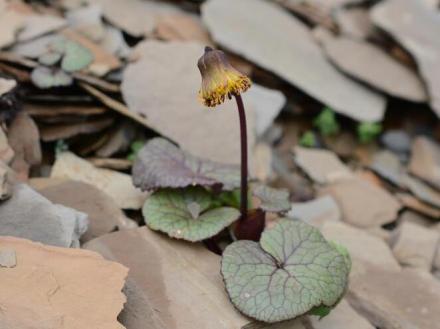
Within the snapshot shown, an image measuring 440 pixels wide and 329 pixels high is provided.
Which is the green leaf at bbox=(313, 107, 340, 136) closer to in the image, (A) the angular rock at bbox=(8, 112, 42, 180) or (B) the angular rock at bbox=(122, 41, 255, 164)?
(B) the angular rock at bbox=(122, 41, 255, 164)

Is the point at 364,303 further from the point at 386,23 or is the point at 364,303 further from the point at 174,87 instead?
the point at 386,23

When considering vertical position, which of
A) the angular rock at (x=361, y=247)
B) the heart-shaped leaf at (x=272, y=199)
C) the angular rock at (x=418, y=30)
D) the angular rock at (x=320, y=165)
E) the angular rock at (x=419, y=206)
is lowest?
the angular rock at (x=320, y=165)

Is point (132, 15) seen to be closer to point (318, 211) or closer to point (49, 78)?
point (49, 78)

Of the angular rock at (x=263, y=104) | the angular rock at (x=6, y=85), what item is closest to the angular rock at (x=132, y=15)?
the angular rock at (x=263, y=104)

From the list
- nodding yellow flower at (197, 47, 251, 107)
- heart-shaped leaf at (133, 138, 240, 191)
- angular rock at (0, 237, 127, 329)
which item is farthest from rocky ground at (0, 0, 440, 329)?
nodding yellow flower at (197, 47, 251, 107)

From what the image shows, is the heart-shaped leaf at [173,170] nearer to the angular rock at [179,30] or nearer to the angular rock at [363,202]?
the angular rock at [363,202]

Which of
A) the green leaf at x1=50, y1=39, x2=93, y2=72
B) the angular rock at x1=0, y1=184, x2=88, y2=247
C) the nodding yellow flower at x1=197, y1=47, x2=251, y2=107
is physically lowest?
the angular rock at x1=0, y1=184, x2=88, y2=247

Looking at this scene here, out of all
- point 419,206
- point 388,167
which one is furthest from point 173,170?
point 388,167
